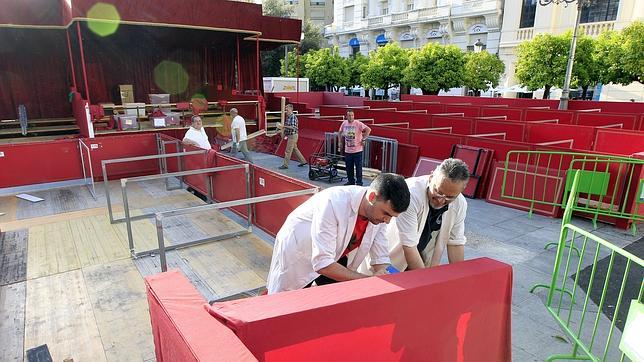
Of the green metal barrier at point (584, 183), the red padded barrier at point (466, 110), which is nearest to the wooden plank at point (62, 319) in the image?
the green metal barrier at point (584, 183)

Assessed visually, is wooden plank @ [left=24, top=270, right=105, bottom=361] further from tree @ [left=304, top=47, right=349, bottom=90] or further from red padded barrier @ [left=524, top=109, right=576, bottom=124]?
tree @ [left=304, top=47, right=349, bottom=90]

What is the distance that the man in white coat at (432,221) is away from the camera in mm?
3104

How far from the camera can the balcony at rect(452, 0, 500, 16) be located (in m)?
38.7

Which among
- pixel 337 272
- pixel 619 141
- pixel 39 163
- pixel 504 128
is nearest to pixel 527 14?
pixel 504 128

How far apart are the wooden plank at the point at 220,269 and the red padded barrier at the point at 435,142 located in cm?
667

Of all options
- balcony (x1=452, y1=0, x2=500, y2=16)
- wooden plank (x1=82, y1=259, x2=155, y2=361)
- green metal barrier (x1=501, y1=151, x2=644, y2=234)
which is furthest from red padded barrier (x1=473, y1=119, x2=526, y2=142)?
balcony (x1=452, y1=0, x2=500, y2=16)

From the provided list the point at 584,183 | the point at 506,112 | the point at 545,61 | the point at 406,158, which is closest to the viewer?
the point at 584,183

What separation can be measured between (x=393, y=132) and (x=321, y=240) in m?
10.1

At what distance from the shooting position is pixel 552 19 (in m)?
33.8

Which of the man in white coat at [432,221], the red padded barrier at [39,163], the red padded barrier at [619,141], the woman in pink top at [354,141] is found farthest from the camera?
the red padded barrier at [619,141]

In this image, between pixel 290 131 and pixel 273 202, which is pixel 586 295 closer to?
pixel 273 202

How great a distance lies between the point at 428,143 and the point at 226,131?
894 cm

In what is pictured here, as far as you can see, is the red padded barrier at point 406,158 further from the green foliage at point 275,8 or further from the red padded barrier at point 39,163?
the green foliage at point 275,8

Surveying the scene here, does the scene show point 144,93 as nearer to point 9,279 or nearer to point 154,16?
point 154,16
